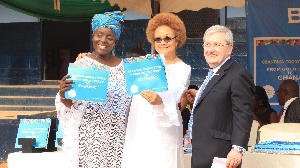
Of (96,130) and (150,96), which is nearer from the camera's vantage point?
(150,96)

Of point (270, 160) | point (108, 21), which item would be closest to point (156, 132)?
point (108, 21)

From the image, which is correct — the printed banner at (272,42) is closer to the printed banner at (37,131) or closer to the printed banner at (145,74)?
the printed banner at (37,131)

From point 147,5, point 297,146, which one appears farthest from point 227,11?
point 297,146

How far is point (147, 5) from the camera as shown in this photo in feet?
20.4

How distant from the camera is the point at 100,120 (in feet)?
10.1

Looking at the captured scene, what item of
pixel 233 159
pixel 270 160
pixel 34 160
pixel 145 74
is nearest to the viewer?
pixel 233 159

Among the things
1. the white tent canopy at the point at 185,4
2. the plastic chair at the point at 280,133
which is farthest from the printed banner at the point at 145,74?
the white tent canopy at the point at 185,4

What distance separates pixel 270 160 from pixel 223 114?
1.39m

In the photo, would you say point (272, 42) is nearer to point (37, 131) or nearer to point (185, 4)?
point (185, 4)

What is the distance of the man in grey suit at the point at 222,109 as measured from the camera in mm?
2816

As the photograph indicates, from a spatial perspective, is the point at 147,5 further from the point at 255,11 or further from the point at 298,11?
the point at 298,11

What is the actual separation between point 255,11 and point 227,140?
5.26 m

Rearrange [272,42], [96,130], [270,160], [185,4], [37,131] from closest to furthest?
1. [96,130]
2. [270,160]
3. [37,131]
4. [185,4]
5. [272,42]

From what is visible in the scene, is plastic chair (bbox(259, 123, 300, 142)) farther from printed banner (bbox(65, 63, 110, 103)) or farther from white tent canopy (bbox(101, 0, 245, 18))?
printed banner (bbox(65, 63, 110, 103))
